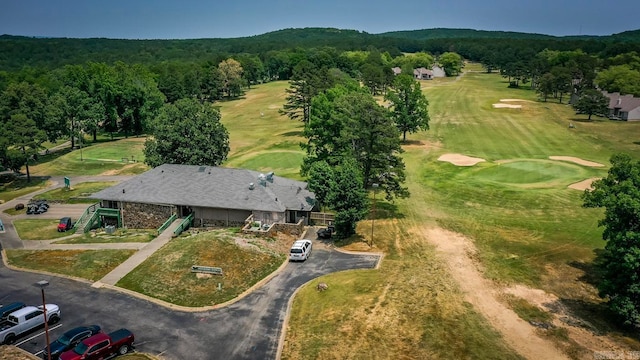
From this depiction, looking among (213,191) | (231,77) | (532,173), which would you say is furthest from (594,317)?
(231,77)

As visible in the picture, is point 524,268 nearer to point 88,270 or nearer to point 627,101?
point 88,270

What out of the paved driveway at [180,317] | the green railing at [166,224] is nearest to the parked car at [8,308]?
the paved driveway at [180,317]

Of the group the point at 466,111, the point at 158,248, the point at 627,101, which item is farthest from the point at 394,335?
the point at 627,101

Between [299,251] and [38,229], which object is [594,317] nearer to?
[299,251]

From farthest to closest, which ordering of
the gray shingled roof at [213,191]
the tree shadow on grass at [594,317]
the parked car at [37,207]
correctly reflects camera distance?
the parked car at [37,207] < the gray shingled roof at [213,191] < the tree shadow on grass at [594,317]

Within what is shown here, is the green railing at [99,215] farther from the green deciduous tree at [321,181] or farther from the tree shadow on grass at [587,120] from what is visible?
the tree shadow on grass at [587,120]

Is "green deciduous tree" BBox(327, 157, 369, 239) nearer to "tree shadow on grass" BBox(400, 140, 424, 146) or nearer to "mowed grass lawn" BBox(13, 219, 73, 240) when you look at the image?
"mowed grass lawn" BBox(13, 219, 73, 240)

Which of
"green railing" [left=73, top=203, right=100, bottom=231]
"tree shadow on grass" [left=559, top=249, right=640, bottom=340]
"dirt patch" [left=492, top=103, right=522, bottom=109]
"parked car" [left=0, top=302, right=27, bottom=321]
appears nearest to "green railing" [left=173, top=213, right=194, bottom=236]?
"green railing" [left=73, top=203, right=100, bottom=231]
